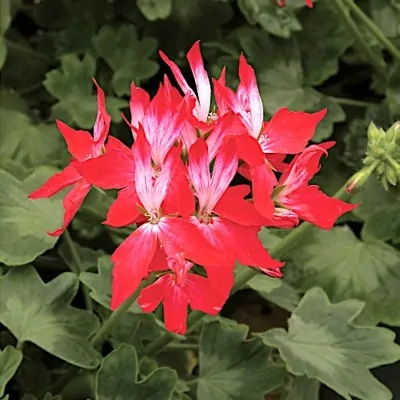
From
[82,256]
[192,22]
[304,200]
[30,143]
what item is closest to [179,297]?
[304,200]

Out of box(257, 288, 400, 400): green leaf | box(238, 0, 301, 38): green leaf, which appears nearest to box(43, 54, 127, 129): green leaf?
Result: box(238, 0, 301, 38): green leaf

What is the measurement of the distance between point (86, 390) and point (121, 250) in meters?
0.37

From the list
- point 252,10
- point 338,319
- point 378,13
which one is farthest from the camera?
point 378,13

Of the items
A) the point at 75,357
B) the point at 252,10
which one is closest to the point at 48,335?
the point at 75,357

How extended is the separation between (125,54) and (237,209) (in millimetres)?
683

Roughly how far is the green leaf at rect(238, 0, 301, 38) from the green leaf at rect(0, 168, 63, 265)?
1.29 feet

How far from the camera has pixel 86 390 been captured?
0.89 metres

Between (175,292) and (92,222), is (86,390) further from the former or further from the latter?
(175,292)

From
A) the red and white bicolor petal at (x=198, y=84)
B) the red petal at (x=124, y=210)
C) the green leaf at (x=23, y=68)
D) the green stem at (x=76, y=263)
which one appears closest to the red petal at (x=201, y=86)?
the red and white bicolor petal at (x=198, y=84)

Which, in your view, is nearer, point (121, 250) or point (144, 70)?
point (121, 250)

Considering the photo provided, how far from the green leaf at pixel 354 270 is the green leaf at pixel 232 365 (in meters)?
0.21

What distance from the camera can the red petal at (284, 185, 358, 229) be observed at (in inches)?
23.5

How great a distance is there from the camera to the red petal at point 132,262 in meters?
0.55

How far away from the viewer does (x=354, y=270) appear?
41.6 inches
